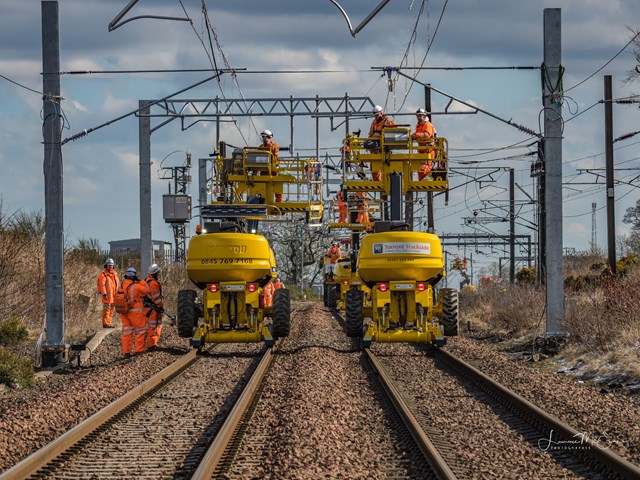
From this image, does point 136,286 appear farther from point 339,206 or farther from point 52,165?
point 339,206

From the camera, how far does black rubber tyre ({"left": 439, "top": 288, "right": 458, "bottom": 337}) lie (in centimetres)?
2108

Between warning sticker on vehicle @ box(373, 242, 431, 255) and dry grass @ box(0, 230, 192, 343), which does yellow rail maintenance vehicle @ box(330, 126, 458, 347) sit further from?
dry grass @ box(0, 230, 192, 343)

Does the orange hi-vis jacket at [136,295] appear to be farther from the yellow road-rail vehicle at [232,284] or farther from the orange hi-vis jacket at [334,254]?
the orange hi-vis jacket at [334,254]

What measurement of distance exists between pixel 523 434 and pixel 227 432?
330 centimetres

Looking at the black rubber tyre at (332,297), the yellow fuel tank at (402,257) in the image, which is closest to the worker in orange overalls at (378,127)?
the yellow fuel tank at (402,257)

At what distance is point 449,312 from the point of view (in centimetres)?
2114

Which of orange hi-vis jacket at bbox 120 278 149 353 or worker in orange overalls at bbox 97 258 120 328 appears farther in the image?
worker in orange overalls at bbox 97 258 120 328

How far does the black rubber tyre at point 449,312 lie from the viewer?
830 inches

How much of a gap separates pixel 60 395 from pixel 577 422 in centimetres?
704

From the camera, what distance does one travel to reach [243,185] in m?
30.2

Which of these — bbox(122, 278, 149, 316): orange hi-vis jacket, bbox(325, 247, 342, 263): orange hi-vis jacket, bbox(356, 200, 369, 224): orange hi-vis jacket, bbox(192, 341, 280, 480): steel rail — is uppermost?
bbox(356, 200, 369, 224): orange hi-vis jacket

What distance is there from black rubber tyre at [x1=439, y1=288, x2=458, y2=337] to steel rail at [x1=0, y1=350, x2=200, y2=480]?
6.25m

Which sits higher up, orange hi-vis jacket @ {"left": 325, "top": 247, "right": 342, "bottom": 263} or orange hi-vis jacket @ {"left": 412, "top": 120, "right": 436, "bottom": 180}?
orange hi-vis jacket @ {"left": 412, "top": 120, "right": 436, "bottom": 180}

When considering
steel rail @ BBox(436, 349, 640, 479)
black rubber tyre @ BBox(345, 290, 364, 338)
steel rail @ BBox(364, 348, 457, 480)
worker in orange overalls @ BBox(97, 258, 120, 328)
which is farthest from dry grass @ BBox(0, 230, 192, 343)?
steel rail @ BBox(436, 349, 640, 479)
